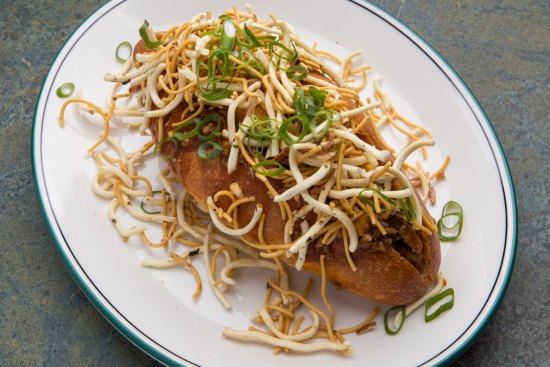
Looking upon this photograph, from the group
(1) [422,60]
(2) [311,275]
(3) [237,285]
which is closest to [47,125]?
(3) [237,285]

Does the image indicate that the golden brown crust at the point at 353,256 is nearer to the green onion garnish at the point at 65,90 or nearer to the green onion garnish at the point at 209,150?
the green onion garnish at the point at 209,150

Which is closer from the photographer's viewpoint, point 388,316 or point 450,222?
point 388,316

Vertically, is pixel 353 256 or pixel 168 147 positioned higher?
pixel 353 256

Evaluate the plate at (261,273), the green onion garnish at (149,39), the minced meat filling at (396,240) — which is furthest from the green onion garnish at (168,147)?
the minced meat filling at (396,240)

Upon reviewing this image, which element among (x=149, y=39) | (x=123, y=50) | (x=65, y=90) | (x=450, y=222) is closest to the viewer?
(x=149, y=39)

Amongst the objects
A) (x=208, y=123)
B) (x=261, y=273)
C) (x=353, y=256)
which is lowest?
(x=261, y=273)

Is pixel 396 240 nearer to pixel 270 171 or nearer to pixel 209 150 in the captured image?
pixel 270 171

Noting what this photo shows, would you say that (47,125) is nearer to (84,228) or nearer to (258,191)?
(84,228)

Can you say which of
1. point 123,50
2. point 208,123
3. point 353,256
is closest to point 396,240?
point 353,256
